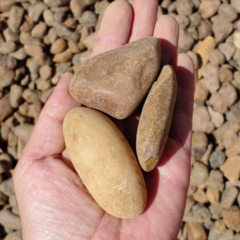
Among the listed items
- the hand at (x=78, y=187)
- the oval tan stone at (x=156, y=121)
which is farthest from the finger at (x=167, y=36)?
the oval tan stone at (x=156, y=121)

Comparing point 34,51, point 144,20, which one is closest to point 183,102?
point 144,20

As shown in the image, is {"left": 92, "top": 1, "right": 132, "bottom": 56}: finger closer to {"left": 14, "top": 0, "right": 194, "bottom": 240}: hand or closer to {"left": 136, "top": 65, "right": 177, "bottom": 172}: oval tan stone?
{"left": 14, "top": 0, "right": 194, "bottom": 240}: hand

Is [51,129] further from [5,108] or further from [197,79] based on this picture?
[197,79]

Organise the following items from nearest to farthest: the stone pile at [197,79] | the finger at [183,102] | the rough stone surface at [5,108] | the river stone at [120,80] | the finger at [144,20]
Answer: the river stone at [120,80]
the finger at [183,102]
the finger at [144,20]
the stone pile at [197,79]
the rough stone surface at [5,108]

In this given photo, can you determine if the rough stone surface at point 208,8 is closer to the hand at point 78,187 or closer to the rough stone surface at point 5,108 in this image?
the hand at point 78,187

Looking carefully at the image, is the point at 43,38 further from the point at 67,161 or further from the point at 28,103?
the point at 67,161

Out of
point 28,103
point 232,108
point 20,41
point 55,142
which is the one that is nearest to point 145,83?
point 55,142
